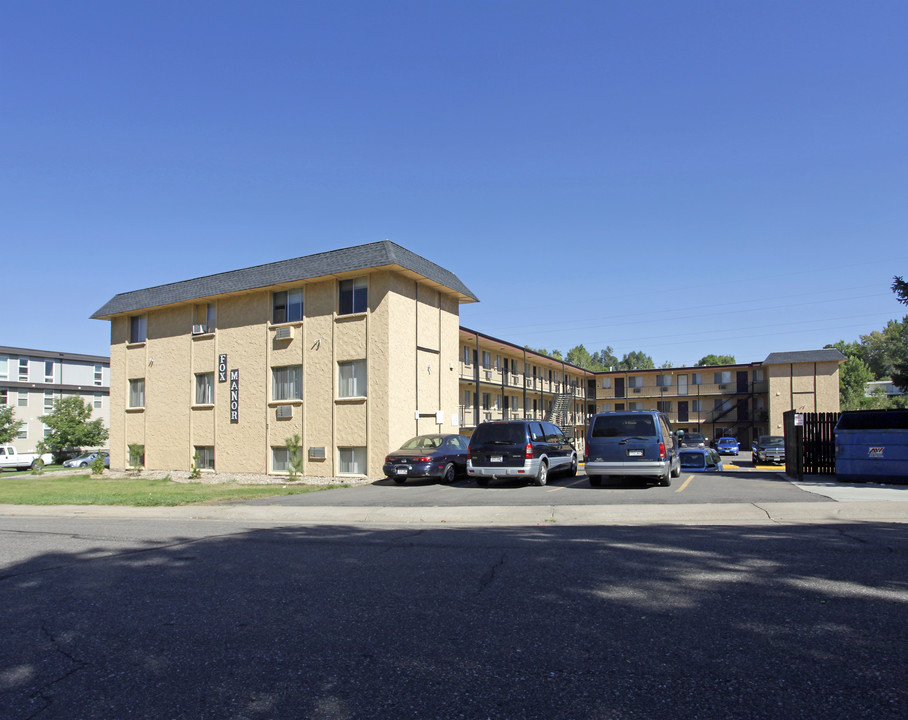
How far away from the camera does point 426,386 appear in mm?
23875

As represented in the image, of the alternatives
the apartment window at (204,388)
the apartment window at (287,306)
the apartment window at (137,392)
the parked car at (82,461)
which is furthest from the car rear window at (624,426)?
the parked car at (82,461)

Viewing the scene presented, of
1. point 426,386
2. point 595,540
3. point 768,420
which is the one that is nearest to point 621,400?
point 768,420

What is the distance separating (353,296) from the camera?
22750 millimetres

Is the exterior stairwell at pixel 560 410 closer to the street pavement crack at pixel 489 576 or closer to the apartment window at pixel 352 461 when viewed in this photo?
the apartment window at pixel 352 461

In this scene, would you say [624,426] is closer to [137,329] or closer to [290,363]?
[290,363]

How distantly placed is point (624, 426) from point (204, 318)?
18595 millimetres

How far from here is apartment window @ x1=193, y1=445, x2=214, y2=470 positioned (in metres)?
26.5

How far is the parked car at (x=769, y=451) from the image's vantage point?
105 feet

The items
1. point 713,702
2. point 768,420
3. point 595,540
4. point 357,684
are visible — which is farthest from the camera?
point 768,420

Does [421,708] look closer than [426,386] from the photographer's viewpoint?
Yes

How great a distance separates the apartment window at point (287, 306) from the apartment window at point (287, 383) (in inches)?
72.7

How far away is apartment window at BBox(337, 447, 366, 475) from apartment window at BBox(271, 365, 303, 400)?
282 cm

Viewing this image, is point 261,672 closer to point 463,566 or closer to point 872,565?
point 463,566

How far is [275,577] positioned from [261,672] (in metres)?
2.76
